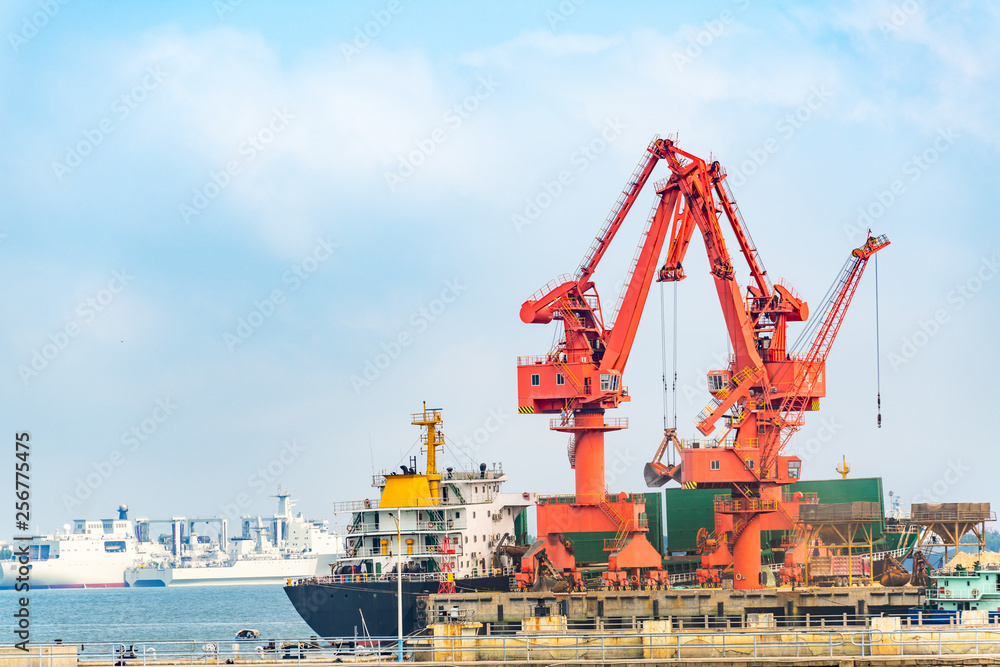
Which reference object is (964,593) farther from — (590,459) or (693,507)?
(693,507)

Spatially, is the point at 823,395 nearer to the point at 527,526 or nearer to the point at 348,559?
the point at 527,526

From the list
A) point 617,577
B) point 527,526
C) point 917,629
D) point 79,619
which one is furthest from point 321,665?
point 79,619

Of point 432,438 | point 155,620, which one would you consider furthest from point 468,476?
point 155,620

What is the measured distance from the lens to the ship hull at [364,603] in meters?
70.0

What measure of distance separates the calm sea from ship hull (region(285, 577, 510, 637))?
4.53 m

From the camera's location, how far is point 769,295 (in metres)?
73.7

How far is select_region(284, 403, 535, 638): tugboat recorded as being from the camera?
71.1 m

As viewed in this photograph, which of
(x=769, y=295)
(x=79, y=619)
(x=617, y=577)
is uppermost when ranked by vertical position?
(x=769, y=295)

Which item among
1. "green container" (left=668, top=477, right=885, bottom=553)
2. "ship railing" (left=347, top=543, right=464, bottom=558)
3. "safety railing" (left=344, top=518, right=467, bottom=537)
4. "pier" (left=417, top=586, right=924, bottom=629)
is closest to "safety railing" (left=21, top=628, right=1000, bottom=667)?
"pier" (left=417, top=586, right=924, bottom=629)

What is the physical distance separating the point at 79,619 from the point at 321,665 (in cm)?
10168

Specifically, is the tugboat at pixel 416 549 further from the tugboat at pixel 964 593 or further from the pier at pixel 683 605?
the tugboat at pixel 964 593

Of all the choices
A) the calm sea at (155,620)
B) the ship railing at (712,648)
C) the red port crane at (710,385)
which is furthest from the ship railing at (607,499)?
the ship railing at (712,648)

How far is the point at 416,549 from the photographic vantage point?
7556 centimetres

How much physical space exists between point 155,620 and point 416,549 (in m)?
59.4
